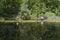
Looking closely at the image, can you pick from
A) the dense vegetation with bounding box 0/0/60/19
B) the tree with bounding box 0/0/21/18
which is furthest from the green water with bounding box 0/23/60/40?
the tree with bounding box 0/0/21/18

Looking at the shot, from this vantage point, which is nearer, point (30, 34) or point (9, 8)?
point (30, 34)

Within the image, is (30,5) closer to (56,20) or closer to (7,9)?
(7,9)

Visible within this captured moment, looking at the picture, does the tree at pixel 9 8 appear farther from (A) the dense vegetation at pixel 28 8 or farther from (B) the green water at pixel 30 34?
(B) the green water at pixel 30 34

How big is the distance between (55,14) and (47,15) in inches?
105

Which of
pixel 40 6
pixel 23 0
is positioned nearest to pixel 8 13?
pixel 23 0

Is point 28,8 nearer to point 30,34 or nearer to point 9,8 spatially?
point 9,8

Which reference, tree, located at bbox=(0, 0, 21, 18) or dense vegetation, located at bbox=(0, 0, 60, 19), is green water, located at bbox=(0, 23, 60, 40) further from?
tree, located at bbox=(0, 0, 21, 18)

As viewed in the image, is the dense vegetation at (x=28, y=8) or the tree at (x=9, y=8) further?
the dense vegetation at (x=28, y=8)

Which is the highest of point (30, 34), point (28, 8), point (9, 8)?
point (30, 34)

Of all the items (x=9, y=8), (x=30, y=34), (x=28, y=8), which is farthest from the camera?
(x=28, y=8)

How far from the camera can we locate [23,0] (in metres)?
45.5

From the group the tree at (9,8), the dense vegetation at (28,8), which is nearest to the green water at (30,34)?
the dense vegetation at (28,8)

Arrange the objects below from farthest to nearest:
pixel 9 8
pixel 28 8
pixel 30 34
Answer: pixel 28 8 → pixel 9 8 → pixel 30 34

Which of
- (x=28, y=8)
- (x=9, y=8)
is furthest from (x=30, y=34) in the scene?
(x=28, y=8)
